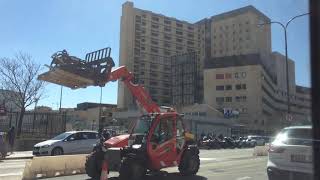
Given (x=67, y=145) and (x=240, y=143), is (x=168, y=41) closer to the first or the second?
(x=240, y=143)

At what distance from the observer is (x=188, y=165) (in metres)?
18.1

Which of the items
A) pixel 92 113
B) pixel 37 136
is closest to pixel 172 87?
pixel 92 113

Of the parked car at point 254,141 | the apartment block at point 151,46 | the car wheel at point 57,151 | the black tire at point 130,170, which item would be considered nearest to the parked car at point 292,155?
the black tire at point 130,170

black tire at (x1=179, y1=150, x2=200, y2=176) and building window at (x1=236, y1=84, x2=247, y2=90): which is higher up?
building window at (x1=236, y1=84, x2=247, y2=90)

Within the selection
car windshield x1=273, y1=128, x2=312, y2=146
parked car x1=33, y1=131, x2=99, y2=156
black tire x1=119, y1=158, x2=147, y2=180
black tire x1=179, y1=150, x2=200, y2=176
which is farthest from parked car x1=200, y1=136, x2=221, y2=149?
car windshield x1=273, y1=128, x2=312, y2=146

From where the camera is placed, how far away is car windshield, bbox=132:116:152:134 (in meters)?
16.9

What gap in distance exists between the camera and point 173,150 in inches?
686

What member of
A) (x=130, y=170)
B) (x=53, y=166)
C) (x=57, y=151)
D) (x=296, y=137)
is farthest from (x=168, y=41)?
(x=296, y=137)

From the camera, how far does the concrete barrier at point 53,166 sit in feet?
56.2

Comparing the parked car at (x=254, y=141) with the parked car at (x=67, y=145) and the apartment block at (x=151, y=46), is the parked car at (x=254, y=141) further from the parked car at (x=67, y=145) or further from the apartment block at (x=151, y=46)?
the apartment block at (x=151, y=46)

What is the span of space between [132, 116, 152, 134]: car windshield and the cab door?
29 cm

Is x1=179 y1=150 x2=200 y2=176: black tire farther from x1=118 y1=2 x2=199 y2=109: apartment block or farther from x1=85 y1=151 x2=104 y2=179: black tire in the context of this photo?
x1=118 y1=2 x2=199 y2=109: apartment block

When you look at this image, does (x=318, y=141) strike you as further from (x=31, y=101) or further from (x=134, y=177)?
(x=31, y=101)

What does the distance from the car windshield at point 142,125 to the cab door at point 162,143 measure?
290 mm
